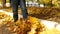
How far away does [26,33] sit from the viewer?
5121mm

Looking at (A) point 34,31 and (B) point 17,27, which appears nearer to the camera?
(A) point 34,31

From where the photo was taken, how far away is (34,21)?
5676 millimetres

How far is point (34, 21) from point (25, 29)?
0.57 m

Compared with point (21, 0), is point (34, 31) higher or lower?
lower

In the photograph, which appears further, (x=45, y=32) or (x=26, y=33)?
(x=26, y=33)

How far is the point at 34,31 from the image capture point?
4.98m

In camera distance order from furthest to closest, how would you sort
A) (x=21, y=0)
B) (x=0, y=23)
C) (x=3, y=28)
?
1. (x=0, y=23)
2. (x=3, y=28)
3. (x=21, y=0)

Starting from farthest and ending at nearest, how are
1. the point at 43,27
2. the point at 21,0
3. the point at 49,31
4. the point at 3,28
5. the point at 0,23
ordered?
the point at 0,23
the point at 3,28
the point at 21,0
the point at 43,27
the point at 49,31

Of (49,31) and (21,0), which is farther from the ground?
(21,0)

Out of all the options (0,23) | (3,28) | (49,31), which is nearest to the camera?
(49,31)

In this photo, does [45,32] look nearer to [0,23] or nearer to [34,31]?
[34,31]

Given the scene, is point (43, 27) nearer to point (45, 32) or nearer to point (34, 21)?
point (45, 32)

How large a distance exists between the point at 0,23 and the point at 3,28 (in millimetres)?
813

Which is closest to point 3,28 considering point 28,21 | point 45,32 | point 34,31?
point 28,21
